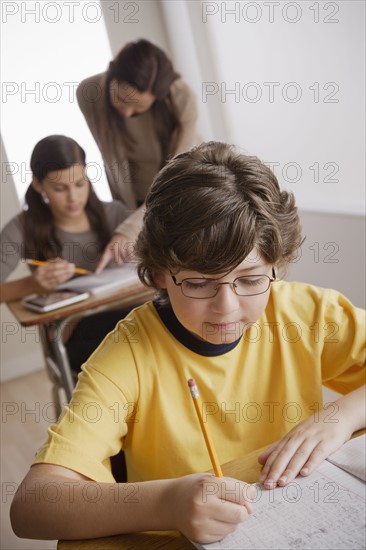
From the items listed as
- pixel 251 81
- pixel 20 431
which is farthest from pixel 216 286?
pixel 20 431

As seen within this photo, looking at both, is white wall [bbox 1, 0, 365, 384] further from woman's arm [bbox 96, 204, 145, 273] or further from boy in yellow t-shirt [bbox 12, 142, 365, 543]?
boy in yellow t-shirt [bbox 12, 142, 365, 543]

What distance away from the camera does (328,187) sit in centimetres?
254

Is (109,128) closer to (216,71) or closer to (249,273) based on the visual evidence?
(216,71)

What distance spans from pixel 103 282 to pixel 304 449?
5.07 ft

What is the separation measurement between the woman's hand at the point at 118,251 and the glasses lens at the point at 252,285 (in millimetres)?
1621

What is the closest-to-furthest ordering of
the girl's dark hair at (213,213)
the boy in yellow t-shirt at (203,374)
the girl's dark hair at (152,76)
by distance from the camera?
the boy in yellow t-shirt at (203,374) → the girl's dark hair at (213,213) → the girl's dark hair at (152,76)

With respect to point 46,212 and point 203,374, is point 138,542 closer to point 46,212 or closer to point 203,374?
point 203,374

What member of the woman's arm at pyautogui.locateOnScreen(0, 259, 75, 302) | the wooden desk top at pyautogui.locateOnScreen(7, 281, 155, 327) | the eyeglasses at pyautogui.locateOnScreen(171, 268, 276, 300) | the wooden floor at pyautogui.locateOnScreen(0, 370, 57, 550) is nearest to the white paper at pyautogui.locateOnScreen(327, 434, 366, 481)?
the eyeglasses at pyautogui.locateOnScreen(171, 268, 276, 300)

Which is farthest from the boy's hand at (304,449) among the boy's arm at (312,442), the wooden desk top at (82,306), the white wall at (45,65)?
the white wall at (45,65)

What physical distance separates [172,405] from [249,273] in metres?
0.27

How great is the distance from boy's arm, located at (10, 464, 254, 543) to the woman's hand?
5.84ft

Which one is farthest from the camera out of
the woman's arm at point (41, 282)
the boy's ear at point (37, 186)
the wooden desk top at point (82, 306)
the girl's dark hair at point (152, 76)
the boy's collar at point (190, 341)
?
the girl's dark hair at point (152, 76)

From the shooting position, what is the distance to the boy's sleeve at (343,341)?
111 centimetres

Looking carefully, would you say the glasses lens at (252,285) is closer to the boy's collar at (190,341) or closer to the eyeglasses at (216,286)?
the eyeglasses at (216,286)
